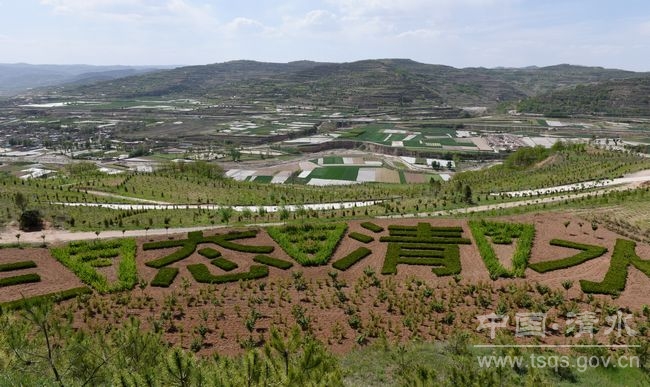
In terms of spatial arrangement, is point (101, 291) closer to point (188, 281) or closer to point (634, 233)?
point (188, 281)

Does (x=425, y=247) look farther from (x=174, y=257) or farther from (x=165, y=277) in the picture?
(x=165, y=277)

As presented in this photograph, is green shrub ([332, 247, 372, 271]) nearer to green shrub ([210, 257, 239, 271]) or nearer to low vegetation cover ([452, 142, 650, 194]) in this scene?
green shrub ([210, 257, 239, 271])

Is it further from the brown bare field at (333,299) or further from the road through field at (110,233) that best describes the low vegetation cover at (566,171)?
the brown bare field at (333,299)

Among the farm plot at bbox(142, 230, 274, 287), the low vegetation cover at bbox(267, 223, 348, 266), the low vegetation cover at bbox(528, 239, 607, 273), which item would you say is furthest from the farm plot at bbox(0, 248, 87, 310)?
the low vegetation cover at bbox(528, 239, 607, 273)

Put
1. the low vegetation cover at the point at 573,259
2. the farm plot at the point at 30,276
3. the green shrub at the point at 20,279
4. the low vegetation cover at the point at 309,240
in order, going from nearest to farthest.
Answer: the farm plot at the point at 30,276 < the green shrub at the point at 20,279 < the low vegetation cover at the point at 573,259 < the low vegetation cover at the point at 309,240

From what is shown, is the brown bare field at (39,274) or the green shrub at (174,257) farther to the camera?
the green shrub at (174,257)

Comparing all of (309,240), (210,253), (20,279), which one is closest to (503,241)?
(309,240)

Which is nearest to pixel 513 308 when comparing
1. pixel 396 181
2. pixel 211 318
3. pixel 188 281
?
pixel 211 318

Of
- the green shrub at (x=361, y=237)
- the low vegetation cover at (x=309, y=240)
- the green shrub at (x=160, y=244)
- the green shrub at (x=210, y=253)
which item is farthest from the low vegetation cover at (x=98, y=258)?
the green shrub at (x=361, y=237)
